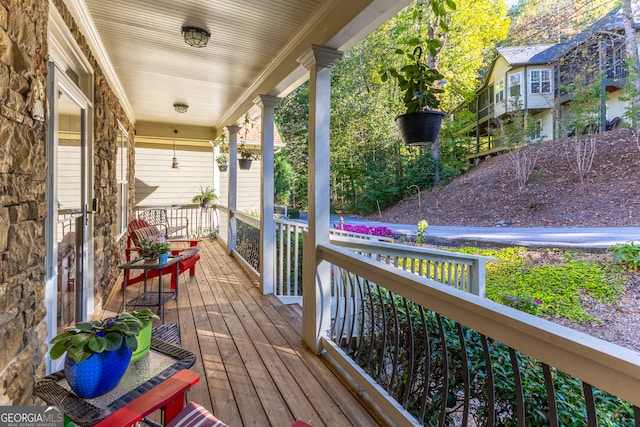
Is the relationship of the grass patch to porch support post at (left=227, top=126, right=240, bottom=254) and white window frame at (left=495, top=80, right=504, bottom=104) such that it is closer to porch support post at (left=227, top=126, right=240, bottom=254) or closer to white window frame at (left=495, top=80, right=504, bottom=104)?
porch support post at (left=227, top=126, right=240, bottom=254)

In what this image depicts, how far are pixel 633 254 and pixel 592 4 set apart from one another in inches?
135

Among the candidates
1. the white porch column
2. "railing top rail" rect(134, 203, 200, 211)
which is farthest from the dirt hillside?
"railing top rail" rect(134, 203, 200, 211)

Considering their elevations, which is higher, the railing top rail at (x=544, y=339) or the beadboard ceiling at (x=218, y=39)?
the beadboard ceiling at (x=218, y=39)

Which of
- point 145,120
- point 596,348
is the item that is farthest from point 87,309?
point 145,120

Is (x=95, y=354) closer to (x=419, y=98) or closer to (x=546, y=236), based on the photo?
(x=419, y=98)

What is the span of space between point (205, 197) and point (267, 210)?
4621 millimetres

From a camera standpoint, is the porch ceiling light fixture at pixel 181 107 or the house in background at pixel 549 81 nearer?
the house in background at pixel 549 81

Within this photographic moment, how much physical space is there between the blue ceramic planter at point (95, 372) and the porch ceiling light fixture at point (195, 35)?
2659 millimetres

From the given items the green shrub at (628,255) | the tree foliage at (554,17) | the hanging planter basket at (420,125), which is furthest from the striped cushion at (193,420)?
the tree foliage at (554,17)

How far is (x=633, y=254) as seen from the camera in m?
4.05

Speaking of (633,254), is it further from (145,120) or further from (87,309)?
(145,120)

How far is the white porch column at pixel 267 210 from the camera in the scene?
396 centimetres

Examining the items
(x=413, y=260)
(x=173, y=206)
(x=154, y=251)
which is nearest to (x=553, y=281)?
(x=413, y=260)

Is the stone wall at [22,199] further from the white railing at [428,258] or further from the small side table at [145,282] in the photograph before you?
the white railing at [428,258]
